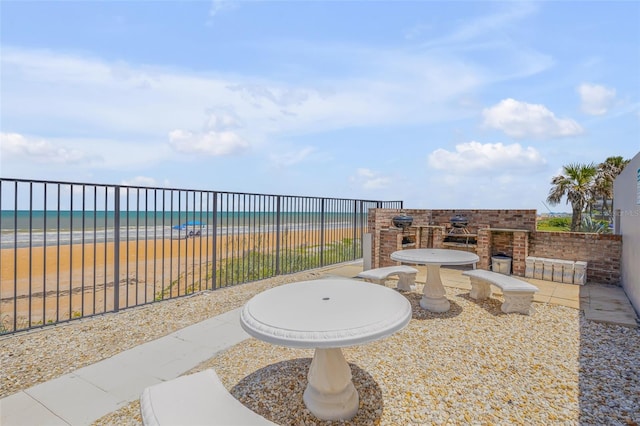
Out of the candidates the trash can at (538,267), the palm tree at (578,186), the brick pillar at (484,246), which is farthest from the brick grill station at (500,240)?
the palm tree at (578,186)

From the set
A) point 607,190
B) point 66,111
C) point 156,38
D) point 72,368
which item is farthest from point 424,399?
point 607,190

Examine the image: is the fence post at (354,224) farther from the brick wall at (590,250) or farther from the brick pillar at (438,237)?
the brick wall at (590,250)

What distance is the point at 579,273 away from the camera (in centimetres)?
591

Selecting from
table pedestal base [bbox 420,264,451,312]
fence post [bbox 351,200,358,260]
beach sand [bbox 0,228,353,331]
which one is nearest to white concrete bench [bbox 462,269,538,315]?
table pedestal base [bbox 420,264,451,312]

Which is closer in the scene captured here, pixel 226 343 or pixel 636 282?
pixel 226 343

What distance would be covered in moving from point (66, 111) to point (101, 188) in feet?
6.31

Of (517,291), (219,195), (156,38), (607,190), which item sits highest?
(156,38)

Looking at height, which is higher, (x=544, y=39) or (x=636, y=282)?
(x=544, y=39)

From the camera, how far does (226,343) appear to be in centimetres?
338

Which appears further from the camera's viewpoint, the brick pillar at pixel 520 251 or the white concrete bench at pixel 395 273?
the brick pillar at pixel 520 251

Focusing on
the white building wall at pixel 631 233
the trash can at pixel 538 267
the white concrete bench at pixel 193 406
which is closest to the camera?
the white concrete bench at pixel 193 406

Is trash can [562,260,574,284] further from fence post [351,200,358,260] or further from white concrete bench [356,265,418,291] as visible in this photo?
fence post [351,200,358,260]

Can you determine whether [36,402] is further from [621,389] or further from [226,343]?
[621,389]

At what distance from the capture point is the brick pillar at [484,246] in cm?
681
